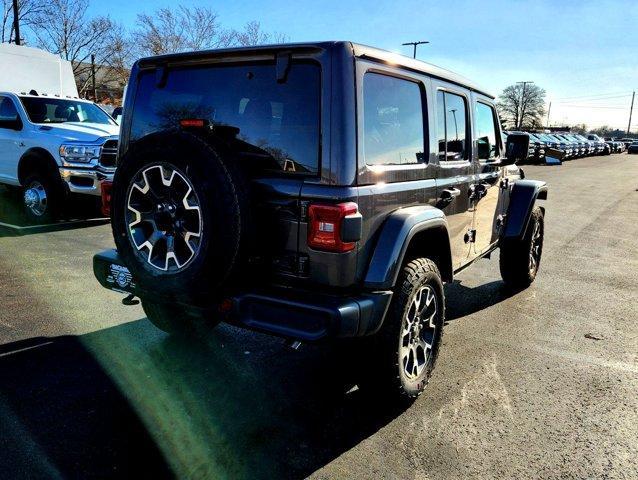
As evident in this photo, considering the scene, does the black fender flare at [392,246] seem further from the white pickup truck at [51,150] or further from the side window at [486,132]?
the white pickup truck at [51,150]

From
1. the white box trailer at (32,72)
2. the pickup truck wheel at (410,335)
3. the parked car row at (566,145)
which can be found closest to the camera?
the pickup truck wheel at (410,335)

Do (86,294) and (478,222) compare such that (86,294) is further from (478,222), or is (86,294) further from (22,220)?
(22,220)

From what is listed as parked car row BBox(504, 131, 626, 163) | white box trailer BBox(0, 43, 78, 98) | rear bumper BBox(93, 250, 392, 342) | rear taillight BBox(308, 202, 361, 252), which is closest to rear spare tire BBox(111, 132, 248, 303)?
rear bumper BBox(93, 250, 392, 342)

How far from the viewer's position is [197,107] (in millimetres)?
3137

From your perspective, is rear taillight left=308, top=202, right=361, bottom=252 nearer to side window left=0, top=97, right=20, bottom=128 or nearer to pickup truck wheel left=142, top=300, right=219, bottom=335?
pickup truck wheel left=142, top=300, right=219, bottom=335

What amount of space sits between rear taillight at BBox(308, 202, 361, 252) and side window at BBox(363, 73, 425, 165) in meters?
0.35

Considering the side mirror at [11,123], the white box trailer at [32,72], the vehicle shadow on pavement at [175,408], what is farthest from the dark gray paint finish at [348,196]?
the white box trailer at [32,72]

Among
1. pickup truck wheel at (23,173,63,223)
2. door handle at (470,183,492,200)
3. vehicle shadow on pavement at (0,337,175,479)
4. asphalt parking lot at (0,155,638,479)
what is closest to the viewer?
vehicle shadow on pavement at (0,337,175,479)

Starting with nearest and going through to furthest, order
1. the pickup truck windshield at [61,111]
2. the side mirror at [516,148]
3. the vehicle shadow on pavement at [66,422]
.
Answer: the vehicle shadow on pavement at [66,422] → the side mirror at [516,148] → the pickup truck windshield at [61,111]

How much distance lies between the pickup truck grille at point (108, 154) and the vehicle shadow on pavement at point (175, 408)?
184 inches

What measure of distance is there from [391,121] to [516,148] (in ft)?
7.81

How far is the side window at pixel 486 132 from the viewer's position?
438 centimetres

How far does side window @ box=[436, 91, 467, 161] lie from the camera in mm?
3570

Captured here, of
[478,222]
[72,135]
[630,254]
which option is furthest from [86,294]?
[630,254]
